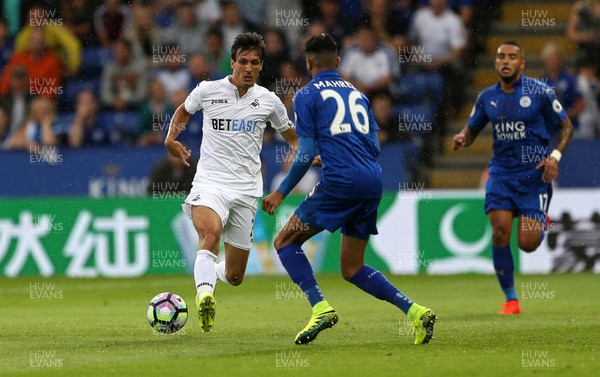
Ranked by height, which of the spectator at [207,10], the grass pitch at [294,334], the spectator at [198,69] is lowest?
the grass pitch at [294,334]

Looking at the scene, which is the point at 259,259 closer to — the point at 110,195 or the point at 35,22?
the point at 110,195

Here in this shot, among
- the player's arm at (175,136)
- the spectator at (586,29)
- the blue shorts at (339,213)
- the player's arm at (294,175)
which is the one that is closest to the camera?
the player's arm at (294,175)

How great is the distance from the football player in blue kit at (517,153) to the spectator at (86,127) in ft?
27.0

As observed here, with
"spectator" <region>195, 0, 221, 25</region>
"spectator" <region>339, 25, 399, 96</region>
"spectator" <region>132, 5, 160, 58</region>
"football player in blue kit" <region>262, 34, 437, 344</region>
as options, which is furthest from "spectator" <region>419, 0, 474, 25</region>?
"football player in blue kit" <region>262, 34, 437, 344</region>

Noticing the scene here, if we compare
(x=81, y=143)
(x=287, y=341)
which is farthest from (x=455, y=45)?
(x=287, y=341)

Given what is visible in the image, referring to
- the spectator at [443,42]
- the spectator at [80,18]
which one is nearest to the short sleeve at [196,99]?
the spectator at [443,42]

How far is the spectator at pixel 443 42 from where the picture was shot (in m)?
19.4

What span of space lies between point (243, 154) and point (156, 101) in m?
9.37

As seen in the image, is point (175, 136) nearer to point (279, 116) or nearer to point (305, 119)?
point (279, 116)

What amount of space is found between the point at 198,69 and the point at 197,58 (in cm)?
21

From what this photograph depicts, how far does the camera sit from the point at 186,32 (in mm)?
19906

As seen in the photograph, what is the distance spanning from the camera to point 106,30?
20.3m

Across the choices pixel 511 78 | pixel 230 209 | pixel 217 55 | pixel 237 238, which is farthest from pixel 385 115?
pixel 230 209

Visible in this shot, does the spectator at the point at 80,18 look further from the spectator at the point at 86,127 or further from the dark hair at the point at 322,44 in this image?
the dark hair at the point at 322,44
